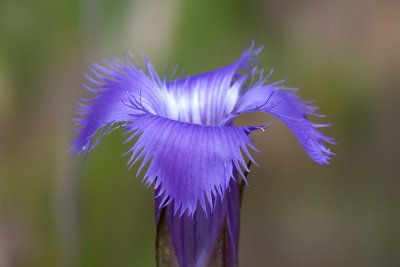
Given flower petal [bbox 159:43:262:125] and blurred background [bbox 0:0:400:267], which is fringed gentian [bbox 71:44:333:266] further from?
blurred background [bbox 0:0:400:267]

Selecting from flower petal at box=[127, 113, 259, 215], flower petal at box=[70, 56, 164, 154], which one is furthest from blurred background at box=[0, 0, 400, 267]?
flower petal at box=[127, 113, 259, 215]

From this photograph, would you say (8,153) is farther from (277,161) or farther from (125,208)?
(277,161)

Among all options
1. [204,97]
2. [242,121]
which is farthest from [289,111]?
[242,121]

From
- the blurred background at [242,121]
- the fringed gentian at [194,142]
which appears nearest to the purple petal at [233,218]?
the fringed gentian at [194,142]

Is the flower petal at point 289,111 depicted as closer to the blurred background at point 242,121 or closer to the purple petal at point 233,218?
the purple petal at point 233,218

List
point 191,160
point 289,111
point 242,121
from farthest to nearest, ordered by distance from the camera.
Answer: point 242,121 < point 289,111 < point 191,160

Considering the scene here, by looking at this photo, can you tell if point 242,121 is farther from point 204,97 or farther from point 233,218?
point 233,218
